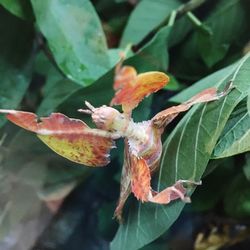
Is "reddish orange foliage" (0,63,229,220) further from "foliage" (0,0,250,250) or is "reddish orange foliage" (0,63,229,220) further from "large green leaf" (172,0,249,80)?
"large green leaf" (172,0,249,80)

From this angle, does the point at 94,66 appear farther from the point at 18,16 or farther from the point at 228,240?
the point at 228,240

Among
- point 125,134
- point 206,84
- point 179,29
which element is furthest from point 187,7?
point 125,134

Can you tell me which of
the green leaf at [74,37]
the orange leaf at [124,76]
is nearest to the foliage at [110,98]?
the green leaf at [74,37]

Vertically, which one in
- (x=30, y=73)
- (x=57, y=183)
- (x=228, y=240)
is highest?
(x=30, y=73)

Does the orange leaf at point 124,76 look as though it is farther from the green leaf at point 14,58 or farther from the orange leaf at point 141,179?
the green leaf at point 14,58

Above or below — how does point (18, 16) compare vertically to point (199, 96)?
above

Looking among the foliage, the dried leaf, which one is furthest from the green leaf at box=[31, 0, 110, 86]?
the dried leaf

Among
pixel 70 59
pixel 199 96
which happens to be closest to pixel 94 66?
pixel 70 59

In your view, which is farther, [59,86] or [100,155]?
[59,86]
